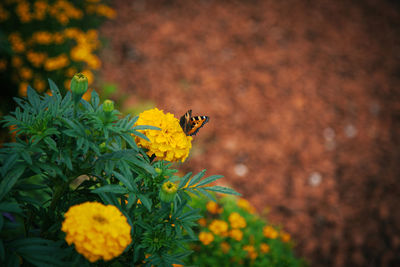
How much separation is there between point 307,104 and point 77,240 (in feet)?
12.8

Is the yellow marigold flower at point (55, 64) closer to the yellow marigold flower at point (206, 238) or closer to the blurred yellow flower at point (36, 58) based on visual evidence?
the blurred yellow flower at point (36, 58)

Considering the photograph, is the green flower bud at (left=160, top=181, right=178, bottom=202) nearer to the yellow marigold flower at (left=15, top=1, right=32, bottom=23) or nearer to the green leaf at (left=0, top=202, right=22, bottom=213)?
the green leaf at (left=0, top=202, right=22, bottom=213)

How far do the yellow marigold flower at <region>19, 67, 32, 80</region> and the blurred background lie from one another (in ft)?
0.18

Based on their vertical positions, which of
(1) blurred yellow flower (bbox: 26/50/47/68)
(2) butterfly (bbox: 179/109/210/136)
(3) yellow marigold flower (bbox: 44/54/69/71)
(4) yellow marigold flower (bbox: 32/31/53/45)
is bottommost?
(2) butterfly (bbox: 179/109/210/136)

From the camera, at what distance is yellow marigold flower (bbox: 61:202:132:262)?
772 millimetres

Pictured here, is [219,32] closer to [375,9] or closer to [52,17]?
[52,17]

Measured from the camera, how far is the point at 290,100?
4137 mm

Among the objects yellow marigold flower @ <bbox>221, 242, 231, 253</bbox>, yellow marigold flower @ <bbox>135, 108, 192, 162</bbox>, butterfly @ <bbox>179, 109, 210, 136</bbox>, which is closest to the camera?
yellow marigold flower @ <bbox>135, 108, 192, 162</bbox>

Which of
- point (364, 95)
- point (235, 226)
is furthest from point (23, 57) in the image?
point (364, 95)

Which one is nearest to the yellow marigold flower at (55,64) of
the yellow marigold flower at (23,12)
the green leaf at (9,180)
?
the yellow marigold flower at (23,12)

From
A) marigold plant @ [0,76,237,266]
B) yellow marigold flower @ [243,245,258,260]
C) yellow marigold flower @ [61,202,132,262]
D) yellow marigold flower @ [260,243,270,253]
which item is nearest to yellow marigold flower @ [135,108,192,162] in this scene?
marigold plant @ [0,76,237,266]

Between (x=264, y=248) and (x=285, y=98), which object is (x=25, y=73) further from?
(x=285, y=98)

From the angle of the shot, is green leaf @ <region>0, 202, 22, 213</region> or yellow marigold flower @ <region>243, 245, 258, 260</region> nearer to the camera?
green leaf @ <region>0, 202, 22, 213</region>

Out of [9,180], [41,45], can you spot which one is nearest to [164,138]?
[9,180]
